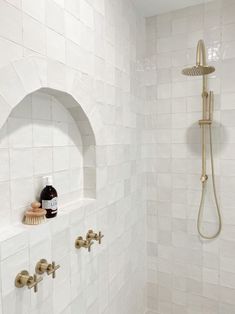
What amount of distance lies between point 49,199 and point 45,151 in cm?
21

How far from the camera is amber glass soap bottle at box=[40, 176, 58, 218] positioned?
1060 mm

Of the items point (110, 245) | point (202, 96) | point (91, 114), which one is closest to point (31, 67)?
point (91, 114)

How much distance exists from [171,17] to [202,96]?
0.67 metres

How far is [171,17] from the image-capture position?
192 centimetres

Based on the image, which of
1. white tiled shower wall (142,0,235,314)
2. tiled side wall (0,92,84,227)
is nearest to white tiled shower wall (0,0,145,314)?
tiled side wall (0,92,84,227)

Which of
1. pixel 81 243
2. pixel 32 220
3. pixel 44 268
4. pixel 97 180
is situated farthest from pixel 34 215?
pixel 97 180

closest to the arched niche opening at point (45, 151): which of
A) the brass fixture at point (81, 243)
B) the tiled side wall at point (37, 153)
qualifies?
the tiled side wall at point (37, 153)

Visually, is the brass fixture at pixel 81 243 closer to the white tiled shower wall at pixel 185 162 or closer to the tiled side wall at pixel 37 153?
the tiled side wall at pixel 37 153

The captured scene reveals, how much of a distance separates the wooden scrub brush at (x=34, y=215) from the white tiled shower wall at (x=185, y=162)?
1180mm

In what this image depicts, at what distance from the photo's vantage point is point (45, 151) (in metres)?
1.12

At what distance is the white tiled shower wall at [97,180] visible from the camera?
894mm

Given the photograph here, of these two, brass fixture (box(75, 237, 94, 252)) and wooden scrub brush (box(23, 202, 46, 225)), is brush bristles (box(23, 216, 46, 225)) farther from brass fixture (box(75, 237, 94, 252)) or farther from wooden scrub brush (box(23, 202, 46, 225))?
brass fixture (box(75, 237, 94, 252))

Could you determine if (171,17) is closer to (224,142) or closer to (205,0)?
(205,0)

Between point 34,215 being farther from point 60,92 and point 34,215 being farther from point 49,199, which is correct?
point 60,92
